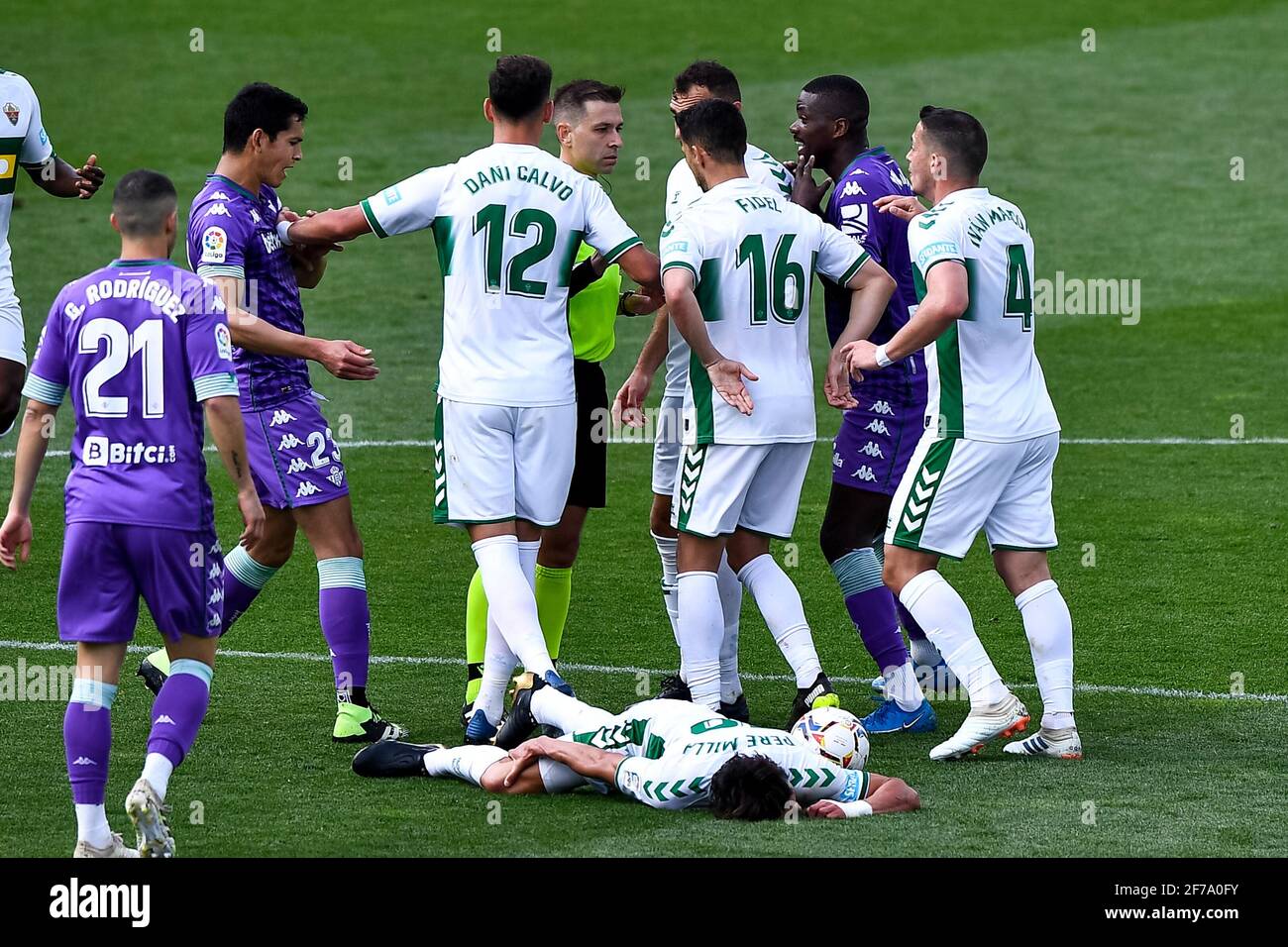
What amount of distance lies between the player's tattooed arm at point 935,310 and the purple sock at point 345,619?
2.08 m

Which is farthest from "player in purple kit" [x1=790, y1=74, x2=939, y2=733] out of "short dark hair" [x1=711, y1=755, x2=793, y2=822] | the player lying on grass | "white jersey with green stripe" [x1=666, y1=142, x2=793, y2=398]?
"short dark hair" [x1=711, y1=755, x2=793, y2=822]

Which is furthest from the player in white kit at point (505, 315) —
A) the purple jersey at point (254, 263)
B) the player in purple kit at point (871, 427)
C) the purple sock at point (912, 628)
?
the purple sock at point (912, 628)

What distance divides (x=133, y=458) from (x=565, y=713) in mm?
1686

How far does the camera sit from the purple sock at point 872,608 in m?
7.39

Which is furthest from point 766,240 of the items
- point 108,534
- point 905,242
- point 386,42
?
point 386,42

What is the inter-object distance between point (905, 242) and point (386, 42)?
2115cm

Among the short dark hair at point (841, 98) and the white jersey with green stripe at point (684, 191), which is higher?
the short dark hair at point (841, 98)

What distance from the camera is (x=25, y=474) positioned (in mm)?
5586

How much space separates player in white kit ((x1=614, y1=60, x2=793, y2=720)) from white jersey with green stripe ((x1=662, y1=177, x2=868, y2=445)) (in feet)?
0.74

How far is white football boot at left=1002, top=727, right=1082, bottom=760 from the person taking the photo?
672cm

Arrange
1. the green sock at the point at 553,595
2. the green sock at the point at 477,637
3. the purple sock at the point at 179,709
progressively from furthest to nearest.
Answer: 1. the green sock at the point at 553,595
2. the green sock at the point at 477,637
3. the purple sock at the point at 179,709

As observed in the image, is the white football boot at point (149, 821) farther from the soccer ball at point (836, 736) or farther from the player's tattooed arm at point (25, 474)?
the soccer ball at point (836, 736)

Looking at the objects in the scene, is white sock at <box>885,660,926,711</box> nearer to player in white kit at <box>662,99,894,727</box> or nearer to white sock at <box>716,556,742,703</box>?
player in white kit at <box>662,99,894,727</box>
